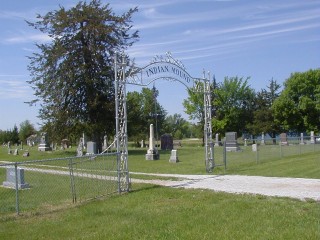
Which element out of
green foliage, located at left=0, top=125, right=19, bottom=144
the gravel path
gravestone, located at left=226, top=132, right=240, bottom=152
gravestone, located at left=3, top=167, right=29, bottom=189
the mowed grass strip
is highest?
green foliage, located at left=0, top=125, right=19, bottom=144

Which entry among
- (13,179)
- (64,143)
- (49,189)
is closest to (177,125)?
(64,143)

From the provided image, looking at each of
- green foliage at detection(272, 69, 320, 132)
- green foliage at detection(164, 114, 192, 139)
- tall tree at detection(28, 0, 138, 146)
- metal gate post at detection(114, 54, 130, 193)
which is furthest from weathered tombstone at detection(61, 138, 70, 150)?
green foliage at detection(164, 114, 192, 139)

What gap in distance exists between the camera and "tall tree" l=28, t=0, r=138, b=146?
3762 cm

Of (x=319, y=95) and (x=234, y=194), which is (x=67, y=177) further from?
(x=319, y=95)

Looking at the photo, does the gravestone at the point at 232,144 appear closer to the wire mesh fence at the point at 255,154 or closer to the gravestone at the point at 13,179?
the wire mesh fence at the point at 255,154

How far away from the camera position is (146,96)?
248 ft

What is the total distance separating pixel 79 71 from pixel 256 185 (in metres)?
27.1

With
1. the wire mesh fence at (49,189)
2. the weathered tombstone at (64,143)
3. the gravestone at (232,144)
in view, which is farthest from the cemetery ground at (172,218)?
the weathered tombstone at (64,143)

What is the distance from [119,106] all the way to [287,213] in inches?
296

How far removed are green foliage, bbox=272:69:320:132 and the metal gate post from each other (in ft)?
187

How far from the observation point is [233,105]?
249 ft

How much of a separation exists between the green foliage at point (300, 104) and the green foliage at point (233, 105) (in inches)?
311

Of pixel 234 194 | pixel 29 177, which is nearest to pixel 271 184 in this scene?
pixel 234 194

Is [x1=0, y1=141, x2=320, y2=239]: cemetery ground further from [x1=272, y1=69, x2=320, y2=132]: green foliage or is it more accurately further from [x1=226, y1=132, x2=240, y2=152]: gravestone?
[x1=272, y1=69, x2=320, y2=132]: green foliage
